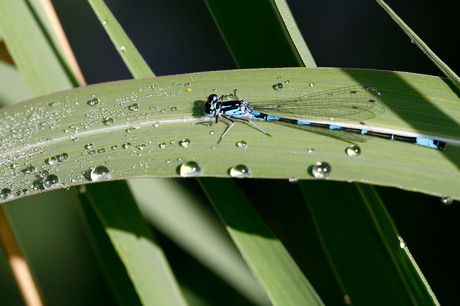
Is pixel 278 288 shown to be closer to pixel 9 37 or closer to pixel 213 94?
pixel 213 94

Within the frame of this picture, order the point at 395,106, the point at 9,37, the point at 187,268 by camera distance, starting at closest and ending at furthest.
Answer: the point at 395,106 < the point at 9,37 < the point at 187,268

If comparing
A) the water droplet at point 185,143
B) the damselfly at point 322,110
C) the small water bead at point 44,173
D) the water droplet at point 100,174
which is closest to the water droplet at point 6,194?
the small water bead at point 44,173

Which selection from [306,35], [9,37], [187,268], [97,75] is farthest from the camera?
[97,75]

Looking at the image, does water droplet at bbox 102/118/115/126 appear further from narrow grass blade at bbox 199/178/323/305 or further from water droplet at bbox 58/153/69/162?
narrow grass blade at bbox 199/178/323/305

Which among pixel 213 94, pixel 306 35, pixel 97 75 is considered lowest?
pixel 213 94

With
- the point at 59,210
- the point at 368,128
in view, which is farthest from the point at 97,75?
the point at 368,128

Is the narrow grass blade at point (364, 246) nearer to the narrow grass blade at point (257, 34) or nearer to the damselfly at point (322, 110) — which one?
the damselfly at point (322, 110)

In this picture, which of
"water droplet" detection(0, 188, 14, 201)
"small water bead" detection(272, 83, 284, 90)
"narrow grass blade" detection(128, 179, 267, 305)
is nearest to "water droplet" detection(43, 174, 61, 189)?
"water droplet" detection(0, 188, 14, 201)
